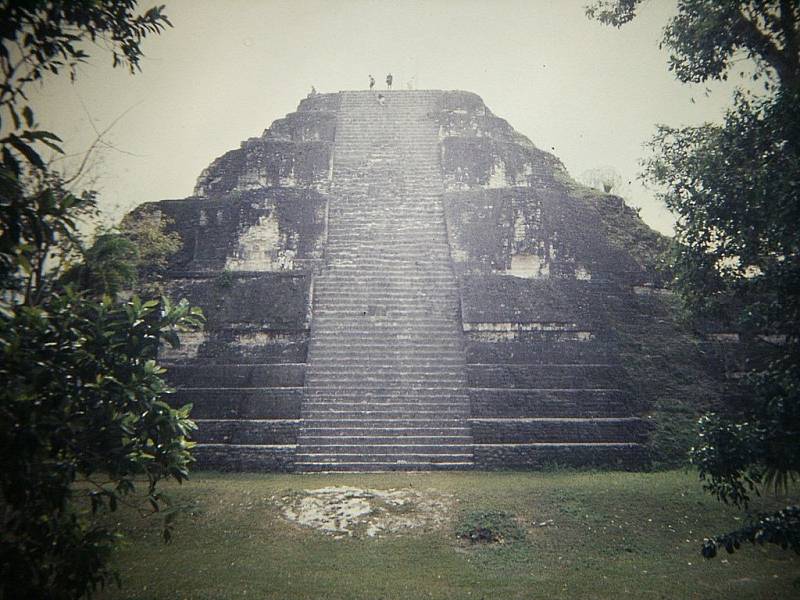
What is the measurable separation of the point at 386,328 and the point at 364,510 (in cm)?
467

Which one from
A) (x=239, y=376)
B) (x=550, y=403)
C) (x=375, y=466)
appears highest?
(x=239, y=376)

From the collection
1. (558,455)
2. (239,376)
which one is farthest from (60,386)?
(558,455)

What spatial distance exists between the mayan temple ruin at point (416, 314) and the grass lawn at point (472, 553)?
4.33ft

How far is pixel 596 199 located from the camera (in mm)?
14797

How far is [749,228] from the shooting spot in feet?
16.8

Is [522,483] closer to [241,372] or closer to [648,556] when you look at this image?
[648,556]

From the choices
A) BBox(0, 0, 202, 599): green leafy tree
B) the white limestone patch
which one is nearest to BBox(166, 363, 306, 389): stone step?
the white limestone patch

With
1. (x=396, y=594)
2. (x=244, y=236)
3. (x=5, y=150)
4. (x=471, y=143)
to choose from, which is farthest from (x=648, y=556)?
(x=471, y=143)

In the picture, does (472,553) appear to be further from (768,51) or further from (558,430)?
(768,51)

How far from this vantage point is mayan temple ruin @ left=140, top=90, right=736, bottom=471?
28.8 ft

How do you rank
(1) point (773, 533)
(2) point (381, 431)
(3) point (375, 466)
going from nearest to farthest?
(1) point (773, 533)
(3) point (375, 466)
(2) point (381, 431)

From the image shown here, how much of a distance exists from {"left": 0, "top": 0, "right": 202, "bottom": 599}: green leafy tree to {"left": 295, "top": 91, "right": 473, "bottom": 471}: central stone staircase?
5747 millimetres

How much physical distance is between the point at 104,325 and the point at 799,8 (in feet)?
23.8

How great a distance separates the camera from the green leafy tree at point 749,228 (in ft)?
12.6
